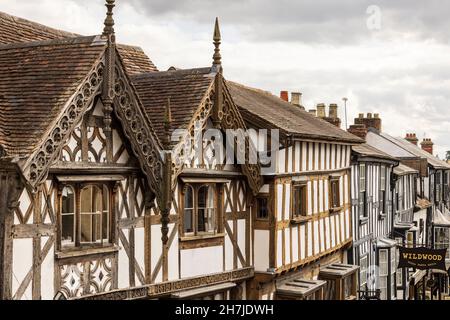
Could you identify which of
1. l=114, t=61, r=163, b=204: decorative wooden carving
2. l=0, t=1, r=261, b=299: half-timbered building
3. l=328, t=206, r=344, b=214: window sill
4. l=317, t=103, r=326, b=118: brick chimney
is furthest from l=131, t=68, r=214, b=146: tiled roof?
l=317, t=103, r=326, b=118: brick chimney

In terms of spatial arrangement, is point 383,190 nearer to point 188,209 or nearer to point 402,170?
point 402,170

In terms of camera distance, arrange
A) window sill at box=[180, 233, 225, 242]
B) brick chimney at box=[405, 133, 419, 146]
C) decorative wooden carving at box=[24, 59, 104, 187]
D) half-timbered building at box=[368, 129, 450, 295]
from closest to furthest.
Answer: decorative wooden carving at box=[24, 59, 104, 187], window sill at box=[180, 233, 225, 242], half-timbered building at box=[368, 129, 450, 295], brick chimney at box=[405, 133, 419, 146]

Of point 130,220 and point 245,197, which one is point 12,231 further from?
point 245,197

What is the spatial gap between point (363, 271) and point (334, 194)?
17.0 feet

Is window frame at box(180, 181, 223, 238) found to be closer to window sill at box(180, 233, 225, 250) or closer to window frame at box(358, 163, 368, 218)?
window sill at box(180, 233, 225, 250)

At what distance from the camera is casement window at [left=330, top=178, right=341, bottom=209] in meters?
21.1

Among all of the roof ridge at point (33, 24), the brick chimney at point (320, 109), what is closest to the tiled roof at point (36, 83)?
the roof ridge at point (33, 24)

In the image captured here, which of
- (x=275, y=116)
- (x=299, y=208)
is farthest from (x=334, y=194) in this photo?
(x=275, y=116)

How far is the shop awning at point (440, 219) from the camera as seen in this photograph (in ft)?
132

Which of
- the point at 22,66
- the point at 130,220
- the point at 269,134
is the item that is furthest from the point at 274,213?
the point at 22,66

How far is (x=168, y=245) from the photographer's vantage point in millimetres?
13750

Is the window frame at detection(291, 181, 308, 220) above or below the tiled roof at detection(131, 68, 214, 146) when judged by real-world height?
below

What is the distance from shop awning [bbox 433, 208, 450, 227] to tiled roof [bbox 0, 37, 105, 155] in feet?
105
